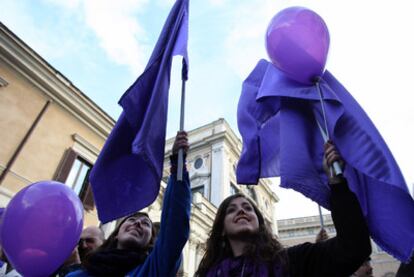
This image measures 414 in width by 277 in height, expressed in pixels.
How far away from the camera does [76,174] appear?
32.7 ft

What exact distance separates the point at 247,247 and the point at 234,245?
14 cm

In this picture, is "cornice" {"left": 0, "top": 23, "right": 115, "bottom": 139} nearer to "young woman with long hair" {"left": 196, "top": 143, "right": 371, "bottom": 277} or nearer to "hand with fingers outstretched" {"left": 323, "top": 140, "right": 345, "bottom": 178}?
"young woman with long hair" {"left": 196, "top": 143, "right": 371, "bottom": 277}

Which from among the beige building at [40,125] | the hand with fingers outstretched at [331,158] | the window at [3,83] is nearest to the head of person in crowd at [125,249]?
the hand with fingers outstretched at [331,158]

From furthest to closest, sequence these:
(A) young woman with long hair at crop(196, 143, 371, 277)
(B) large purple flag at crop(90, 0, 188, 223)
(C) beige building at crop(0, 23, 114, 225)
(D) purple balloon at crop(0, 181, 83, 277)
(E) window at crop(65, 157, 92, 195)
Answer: (E) window at crop(65, 157, 92, 195) < (C) beige building at crop(0, 23, 114, 225) < (D) purple balloon at crop(0, 181, 83, 277) < (B) large purple flag at crop(90, 0, 188, 223) < (A) young woman with long hair at crop(196, 143, 371, 277)

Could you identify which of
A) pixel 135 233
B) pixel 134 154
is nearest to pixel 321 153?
pixel 134 154

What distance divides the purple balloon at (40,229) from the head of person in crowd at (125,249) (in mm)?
254

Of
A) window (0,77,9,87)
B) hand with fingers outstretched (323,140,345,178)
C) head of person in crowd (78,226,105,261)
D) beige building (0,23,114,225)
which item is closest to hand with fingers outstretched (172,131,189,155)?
hand with fingers outstretched (323,140,345,178)

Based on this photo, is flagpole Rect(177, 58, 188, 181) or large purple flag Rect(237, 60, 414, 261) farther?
flagpole Rect(177, 58, 188, 181)

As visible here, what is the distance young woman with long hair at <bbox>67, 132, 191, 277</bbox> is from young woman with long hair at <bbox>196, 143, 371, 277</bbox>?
32 centimetres

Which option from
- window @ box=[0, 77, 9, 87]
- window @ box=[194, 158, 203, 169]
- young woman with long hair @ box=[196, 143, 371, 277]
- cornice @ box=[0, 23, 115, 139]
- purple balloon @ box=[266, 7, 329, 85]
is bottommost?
young woman with long hair @ box=[196, 143, 371, 277]

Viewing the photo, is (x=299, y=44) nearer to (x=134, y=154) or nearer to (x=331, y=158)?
(x=331, y=158)

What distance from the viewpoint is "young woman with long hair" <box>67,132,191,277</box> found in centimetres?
199

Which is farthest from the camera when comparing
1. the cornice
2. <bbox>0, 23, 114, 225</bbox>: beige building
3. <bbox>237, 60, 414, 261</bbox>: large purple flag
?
the cornice

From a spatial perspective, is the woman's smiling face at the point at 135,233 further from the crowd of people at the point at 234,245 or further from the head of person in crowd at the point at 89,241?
the head of person in crowd at the point at 89,241
